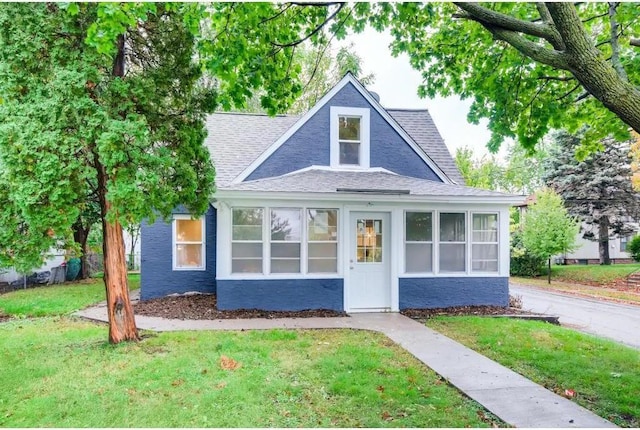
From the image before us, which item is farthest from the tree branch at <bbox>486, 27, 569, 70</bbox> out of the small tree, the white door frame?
the small tree

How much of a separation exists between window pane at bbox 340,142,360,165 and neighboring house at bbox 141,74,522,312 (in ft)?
0.10

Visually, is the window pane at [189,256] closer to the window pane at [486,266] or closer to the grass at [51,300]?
the grass at [51,300]

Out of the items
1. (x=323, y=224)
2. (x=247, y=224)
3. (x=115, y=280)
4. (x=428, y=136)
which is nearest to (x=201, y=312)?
(x=247, y=224)

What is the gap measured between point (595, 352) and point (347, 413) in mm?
4996

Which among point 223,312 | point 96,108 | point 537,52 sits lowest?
point 223,312

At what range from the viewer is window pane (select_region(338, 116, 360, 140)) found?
467 inches

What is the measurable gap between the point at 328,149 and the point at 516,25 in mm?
7311

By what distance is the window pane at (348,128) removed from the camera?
1187 centimetres

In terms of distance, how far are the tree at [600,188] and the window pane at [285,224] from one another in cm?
1820

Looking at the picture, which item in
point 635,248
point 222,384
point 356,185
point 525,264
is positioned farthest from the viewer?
point 525,264

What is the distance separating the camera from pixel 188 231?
11938mm

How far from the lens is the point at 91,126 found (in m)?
5.78

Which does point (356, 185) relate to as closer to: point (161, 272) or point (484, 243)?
point (484, 243)

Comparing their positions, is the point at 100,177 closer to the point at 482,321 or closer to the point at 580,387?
the point at 580,387
